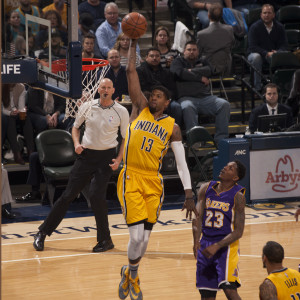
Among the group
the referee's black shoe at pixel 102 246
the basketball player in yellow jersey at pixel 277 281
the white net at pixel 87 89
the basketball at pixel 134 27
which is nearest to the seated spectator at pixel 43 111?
the white net at pixel 87 89

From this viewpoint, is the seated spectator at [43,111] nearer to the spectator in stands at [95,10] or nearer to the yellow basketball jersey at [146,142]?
the spectator in stands at [95,10]

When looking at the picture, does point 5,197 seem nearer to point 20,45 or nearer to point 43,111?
point 43,111

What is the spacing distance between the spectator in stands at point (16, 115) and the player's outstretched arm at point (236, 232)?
5503 mm

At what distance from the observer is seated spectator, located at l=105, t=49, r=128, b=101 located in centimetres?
1035

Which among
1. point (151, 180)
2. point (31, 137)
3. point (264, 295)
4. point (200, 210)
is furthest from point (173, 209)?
point (264, 295)

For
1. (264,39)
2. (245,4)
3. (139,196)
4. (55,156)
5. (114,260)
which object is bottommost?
(114,260)

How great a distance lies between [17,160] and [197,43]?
12.7 feet

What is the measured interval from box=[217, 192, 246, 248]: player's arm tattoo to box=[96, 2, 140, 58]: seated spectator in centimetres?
647

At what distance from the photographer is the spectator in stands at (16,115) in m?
10.2

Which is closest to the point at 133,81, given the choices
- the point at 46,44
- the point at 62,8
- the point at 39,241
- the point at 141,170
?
the point at 141,170

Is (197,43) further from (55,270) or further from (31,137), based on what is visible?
(55,270)

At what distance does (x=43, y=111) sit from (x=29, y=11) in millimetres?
3826

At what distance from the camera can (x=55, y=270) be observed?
24.0 feet

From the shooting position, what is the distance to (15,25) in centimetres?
673
